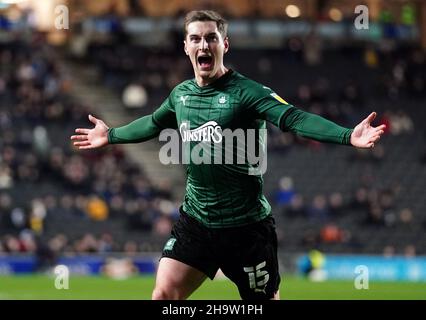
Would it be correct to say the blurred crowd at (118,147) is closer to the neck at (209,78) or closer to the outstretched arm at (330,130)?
the neck at (209,78)

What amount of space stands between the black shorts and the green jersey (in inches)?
3.8

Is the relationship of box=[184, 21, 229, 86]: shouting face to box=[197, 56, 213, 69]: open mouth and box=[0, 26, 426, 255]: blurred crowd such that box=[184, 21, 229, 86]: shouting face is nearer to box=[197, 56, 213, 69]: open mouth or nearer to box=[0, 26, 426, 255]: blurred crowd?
box=[197, 56, 213, 69]: open mouth

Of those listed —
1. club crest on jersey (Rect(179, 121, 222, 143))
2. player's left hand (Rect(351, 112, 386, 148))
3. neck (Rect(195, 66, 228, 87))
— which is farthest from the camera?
neck (Rect(195, 66, 228, 87))

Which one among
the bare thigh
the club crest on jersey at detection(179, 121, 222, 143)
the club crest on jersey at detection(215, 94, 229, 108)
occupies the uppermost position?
the club crest on jersey at detection(215, 94, 229, 108)

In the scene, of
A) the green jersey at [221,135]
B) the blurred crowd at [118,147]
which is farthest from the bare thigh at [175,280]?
the blurred crowd at [118,147]

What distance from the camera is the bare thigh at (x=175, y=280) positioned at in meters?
8.35

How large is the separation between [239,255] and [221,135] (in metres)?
1.03

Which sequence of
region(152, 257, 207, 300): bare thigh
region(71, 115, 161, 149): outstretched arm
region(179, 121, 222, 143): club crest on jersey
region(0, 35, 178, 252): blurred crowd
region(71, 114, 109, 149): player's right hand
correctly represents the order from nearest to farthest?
region(152, 257, 207, 300): bare thigh, region(179, 121, 222, 143): club crest on jersey, region(71, 115, 161, 149): outstretched arm, region(71, 114, 109, 149): player's right hand, region(0, 35, 178, 252): blurred crowd

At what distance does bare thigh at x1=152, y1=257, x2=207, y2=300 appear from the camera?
835cm

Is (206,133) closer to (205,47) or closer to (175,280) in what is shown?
(205,47)

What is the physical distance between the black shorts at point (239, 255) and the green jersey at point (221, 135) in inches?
3.8

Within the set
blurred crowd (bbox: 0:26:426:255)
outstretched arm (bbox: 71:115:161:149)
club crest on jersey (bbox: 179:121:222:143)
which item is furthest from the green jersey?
blurred crowd (bbox: 0:26:426:255)

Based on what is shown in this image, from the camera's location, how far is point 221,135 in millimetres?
8453
